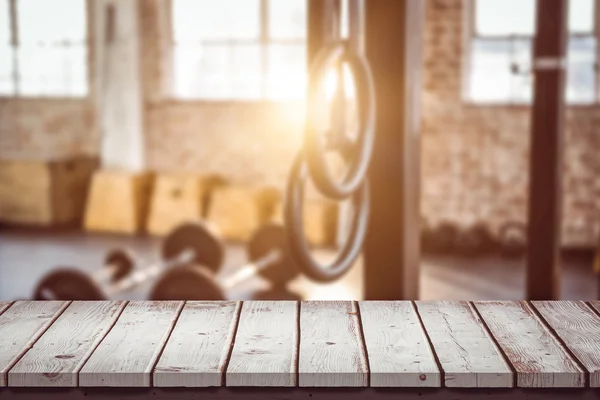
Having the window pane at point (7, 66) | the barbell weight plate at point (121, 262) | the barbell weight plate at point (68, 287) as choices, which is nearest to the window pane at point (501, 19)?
the barbell weight plate at point (121, 262)

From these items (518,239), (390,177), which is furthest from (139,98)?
(390,177)

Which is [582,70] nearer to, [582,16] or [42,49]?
[582,16]

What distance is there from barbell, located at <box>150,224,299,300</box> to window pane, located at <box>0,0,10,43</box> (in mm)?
3728

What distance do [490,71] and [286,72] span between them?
5.64 feet

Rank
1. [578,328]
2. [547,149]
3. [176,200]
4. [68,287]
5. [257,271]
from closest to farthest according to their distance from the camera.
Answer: [578,328] → [547,149] → [68,287] → [257,271] → [176,200]

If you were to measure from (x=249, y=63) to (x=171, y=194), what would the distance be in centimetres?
132

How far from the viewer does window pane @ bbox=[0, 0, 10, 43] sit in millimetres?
7588

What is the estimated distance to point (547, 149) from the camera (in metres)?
3.39

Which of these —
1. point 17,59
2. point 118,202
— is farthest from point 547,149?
point 17,59

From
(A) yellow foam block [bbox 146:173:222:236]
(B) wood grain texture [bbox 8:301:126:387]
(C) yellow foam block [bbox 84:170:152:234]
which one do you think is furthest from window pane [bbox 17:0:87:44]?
(B) wood grain texture [bbox 8:301:126:387]

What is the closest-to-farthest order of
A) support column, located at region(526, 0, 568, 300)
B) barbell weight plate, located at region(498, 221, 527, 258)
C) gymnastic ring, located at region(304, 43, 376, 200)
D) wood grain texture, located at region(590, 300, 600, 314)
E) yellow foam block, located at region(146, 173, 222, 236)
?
wood grain texture, located at region(590, 300, 600, 314) < gymnastic ring, located at region(304, 43, 376, 200) < support column, located at region(526, 0, 568, 300) < barbell weight plate, located at region(498, 221, 527, 258) < yellow foam block, located at region(146, 173, 222, 236)

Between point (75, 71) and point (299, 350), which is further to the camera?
point (75, 71)

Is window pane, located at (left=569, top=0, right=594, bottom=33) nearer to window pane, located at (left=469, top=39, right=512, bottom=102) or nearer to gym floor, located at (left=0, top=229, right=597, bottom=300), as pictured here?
window pane, located at (left=469, top=39, right=512, bottom=102)

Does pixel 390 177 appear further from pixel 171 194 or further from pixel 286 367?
pixel 171 194
